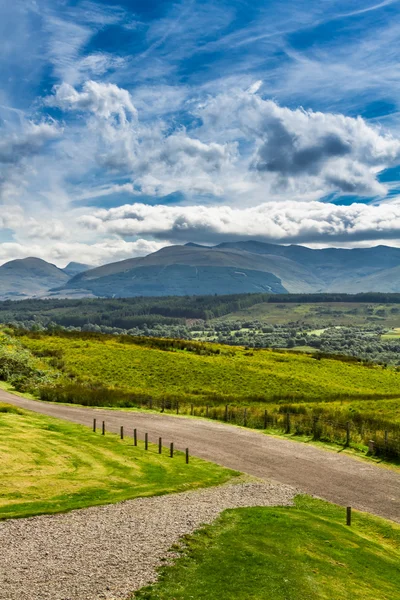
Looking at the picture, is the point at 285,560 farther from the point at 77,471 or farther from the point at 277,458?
the point at 277,458

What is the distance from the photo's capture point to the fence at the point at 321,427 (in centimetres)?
3769

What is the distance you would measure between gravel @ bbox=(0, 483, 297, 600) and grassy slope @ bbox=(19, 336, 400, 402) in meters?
42.2

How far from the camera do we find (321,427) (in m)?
43.4

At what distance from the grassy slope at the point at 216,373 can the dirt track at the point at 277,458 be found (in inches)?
768

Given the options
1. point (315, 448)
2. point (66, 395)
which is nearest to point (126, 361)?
point (66, 395)

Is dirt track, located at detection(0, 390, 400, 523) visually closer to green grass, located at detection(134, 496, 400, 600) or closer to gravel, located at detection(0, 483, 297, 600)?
green grass, located at detection(134, 496, 400, 600)

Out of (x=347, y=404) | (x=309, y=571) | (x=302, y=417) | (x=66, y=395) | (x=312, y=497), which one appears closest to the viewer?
(x=309, y=571)

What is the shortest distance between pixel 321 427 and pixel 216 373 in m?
45.4

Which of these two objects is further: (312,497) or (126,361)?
(126,361)

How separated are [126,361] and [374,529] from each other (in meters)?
71.4

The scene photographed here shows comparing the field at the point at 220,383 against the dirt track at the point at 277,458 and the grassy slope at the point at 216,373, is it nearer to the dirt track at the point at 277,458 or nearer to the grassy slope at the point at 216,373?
the grassy slope at the point at 216,373

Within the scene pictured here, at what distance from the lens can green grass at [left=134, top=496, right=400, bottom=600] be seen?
574 inches

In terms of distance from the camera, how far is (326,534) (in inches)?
794

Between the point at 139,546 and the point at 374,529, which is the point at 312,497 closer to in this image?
the point at 374,529
